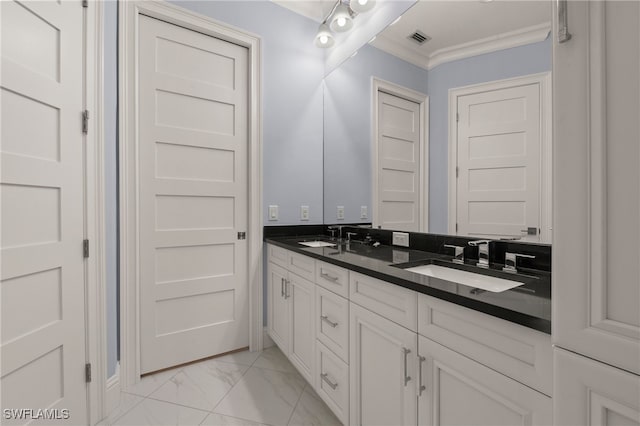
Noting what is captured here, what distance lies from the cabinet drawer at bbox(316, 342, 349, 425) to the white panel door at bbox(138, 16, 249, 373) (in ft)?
3.10

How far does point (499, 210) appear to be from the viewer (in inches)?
51.8

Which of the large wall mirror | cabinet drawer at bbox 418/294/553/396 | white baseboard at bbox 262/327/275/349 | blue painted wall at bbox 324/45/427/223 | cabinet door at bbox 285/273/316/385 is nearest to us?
cabinet drawer at bbox 418/294/553/396

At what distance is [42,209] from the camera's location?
125cm

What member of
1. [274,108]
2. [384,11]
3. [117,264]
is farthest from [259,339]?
[384,11]

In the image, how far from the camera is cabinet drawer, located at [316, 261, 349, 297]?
4.43ft

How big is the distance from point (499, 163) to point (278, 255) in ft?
4.84

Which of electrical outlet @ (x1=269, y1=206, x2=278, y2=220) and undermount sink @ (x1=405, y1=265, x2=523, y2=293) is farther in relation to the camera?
electrical outlet @ (x1=269, y1=206, x2=278, y2=220)

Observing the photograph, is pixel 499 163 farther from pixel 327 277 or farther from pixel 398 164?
pixel 327 277

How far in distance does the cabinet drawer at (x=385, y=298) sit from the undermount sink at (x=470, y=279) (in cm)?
16

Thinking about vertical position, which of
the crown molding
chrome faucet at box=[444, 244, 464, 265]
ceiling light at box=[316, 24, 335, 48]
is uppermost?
ceiling light at box=[316, 24, 335, 48]

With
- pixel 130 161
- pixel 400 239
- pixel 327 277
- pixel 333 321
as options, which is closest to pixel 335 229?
pixel 400 239

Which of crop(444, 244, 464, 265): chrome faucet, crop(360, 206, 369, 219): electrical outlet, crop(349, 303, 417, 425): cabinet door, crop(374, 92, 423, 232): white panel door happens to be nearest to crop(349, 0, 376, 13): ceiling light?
crop(374, 92, 423, 232): white panel door

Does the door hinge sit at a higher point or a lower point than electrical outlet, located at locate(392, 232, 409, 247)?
higher

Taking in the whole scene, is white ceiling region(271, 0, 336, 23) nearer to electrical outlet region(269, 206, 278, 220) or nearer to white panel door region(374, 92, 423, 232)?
white panel door region(374, 92, 423, 232)
